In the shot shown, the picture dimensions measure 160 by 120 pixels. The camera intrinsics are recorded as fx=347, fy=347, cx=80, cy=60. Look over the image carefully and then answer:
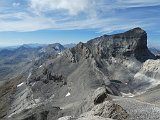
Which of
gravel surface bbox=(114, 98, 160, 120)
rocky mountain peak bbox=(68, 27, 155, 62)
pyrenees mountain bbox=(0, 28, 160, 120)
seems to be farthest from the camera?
rocky mountain peak bbox=(68, 27, 155, 62)

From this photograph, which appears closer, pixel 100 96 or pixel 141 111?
pixel 141 111

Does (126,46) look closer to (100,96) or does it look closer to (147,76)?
(147,76)

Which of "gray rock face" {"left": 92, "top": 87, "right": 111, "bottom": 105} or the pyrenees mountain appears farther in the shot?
the pyrenees mountain

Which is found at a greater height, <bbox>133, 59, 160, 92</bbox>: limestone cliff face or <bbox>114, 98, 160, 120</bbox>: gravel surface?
<bbox>114, 98, 160, 120</bbox>: gravel surface

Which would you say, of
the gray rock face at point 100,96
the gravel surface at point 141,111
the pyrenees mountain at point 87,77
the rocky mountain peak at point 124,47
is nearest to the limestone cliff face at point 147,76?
the pyrenees mountain at point 87,77

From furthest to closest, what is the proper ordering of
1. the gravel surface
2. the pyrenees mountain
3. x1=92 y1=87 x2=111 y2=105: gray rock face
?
the pyrenees mountain, x1=92 y1=87 x2=111 y2=105: gray rock face, the gravel surface

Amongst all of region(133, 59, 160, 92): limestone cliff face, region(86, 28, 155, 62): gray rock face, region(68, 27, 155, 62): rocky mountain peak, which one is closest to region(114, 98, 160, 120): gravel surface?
region(133, 59, 160, 92): limestone cliff face

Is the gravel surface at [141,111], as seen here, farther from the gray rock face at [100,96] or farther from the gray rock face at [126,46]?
the gray rock face at [126,46]

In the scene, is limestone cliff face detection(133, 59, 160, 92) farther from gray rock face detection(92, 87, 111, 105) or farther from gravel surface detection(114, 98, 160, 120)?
gravel surface detection(114, 98, 160, 120)

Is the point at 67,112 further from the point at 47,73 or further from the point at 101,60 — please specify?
the point at 101,60

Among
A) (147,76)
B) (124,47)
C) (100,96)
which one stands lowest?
(147,76)

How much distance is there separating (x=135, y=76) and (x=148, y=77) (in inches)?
239

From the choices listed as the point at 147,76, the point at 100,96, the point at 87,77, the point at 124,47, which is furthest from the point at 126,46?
the point at 100,96

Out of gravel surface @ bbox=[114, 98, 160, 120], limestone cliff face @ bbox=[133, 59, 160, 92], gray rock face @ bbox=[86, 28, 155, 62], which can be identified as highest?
gravel surface @ bbox=[114, 98, 160, 120]
